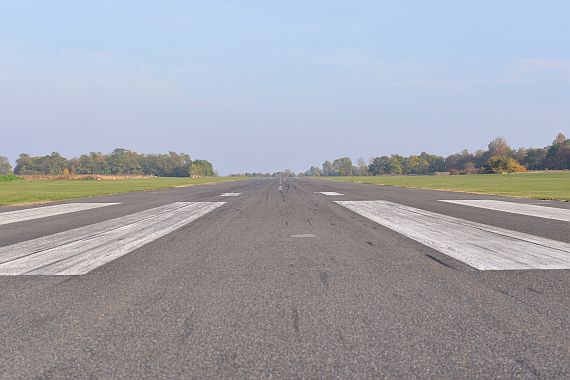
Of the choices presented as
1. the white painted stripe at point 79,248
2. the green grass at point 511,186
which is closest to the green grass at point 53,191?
the white painted stripe at point 79,248

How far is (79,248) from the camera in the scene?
6.38 metres

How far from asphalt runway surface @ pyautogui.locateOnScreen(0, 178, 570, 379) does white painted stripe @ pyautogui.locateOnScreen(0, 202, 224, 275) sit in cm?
5

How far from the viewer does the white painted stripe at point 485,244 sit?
16.9 ft

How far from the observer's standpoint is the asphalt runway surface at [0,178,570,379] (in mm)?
2355

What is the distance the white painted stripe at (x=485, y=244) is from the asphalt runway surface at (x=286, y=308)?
5cm

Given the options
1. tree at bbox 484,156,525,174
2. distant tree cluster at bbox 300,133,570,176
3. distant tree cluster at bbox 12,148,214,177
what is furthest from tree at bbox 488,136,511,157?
distant tree cluster at bbox 12,148,214,177

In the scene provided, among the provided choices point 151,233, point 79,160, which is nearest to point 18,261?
point 151,233

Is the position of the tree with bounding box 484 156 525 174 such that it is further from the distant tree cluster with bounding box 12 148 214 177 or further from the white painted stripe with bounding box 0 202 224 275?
the distant tree cluster with bounding box 12 148 214 177

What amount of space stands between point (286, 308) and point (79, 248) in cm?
490

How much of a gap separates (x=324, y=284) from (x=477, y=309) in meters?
1.61

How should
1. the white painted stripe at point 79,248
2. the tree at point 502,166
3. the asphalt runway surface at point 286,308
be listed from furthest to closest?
the tree at point 502,166 → the white painted stripe at point 79,248 → the asphalt runway surface at point 286,308

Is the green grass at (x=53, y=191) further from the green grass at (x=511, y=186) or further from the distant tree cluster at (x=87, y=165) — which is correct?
the distant tree cluster at (x=87, y=165)

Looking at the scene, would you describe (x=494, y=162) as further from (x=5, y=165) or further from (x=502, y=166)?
(x=5, y=165)

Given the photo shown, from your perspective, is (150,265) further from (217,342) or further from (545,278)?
(545,278)
